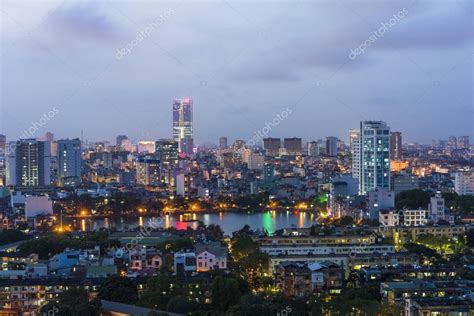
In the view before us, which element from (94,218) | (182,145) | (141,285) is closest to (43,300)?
(141,285)

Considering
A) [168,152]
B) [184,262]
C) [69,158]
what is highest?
[168,152]

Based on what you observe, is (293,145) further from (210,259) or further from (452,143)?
(210,259)

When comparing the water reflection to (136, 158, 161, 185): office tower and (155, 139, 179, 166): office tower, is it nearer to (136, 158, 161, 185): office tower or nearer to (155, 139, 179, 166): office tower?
(136, 158, 161, 185): office tower

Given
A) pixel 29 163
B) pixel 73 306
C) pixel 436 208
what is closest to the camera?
pixel 73 306

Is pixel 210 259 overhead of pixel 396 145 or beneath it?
beneath

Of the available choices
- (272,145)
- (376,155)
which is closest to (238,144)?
(272,145)

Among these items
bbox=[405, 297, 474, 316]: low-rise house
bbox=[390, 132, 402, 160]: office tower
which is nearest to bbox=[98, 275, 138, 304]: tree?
bbox=[405, 297, 474, 316]: low-rise house

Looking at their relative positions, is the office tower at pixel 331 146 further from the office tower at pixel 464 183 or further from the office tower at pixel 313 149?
the office tower at pixel 464 183

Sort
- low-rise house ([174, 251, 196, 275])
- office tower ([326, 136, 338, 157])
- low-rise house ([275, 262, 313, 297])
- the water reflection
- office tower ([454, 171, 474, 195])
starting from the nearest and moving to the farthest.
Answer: low-rise house ([275, 262, 313, 297])
low-rise house ([174, 251, 196, 275])
the water reflection
office tower ([454, 171, 474, 195])
office tower ([326, 136, 338, 157])
